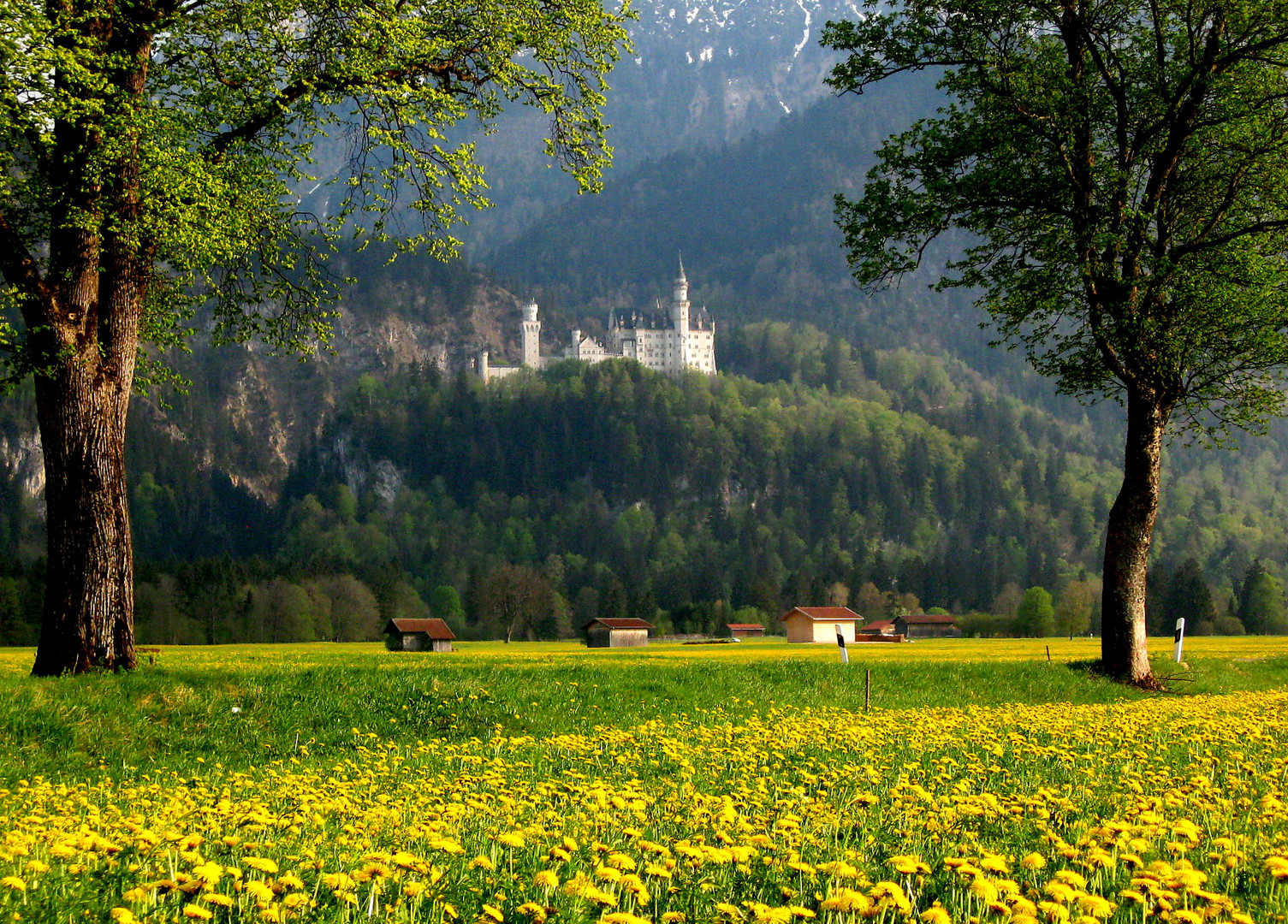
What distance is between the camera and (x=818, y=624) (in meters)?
122

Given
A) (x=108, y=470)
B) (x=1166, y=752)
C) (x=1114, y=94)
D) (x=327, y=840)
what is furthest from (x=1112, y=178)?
(x=327, y=840)

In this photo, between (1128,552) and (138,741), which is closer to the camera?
(138,741)

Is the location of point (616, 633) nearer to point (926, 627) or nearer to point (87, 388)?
point (926, 627)

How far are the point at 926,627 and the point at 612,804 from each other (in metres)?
145

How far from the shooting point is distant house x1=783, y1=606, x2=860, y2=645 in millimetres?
121562

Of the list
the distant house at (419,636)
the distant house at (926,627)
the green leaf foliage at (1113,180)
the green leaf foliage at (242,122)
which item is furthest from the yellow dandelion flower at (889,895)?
the distant house at (926,627)

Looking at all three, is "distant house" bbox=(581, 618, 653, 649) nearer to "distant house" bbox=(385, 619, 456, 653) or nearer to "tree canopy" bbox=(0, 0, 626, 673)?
"distant house" bbox=(385, 619, 456, 653)

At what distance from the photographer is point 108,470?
18531mm

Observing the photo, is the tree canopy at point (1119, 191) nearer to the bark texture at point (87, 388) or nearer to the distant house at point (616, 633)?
the bark texture at point (87, 388)

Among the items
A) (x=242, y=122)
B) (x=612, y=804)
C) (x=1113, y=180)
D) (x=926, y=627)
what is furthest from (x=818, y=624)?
(x=612, y=804)

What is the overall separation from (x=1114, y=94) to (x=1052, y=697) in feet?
47.6

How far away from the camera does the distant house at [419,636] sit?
95750 millimetres

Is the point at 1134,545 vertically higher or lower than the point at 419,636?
higher

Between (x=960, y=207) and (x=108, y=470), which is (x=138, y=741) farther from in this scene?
(x=960, y=207)
